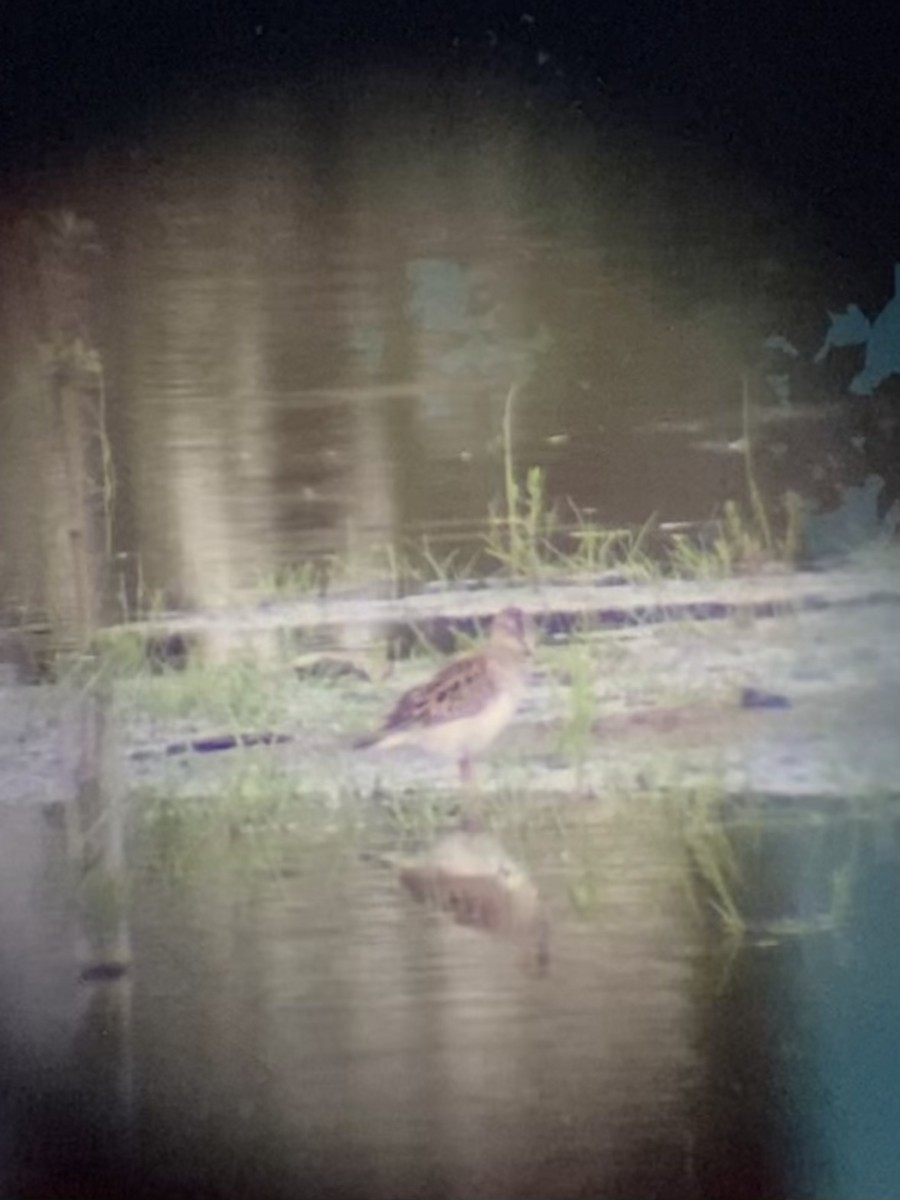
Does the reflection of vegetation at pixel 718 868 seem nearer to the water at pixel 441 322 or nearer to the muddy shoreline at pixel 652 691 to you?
the muddy shoreline at pixel 652 691

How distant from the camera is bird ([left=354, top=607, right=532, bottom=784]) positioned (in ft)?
4.68

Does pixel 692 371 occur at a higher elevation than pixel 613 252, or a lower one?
lower

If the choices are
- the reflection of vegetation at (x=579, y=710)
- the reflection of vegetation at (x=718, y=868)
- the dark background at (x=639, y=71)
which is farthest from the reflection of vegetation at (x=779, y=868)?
the dark background at (x=639, y=71)

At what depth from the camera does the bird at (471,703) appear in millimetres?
1427

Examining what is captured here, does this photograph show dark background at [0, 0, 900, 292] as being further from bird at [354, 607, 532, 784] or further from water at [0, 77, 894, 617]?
bird at [354, 607, 532, 784]

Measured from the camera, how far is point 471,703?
4.68 ft

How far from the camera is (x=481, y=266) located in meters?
1.44

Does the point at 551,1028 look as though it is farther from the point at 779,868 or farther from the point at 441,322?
the point at 441,322

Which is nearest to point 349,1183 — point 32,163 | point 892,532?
point 892,532

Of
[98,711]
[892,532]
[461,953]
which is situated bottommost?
[461,953]

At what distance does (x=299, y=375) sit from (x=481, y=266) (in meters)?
0.21

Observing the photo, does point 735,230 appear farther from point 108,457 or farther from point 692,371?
point 108,457

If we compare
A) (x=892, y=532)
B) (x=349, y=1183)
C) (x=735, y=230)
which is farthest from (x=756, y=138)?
(x=349, y=1183)

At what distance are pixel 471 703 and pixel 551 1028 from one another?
33 centimetres
